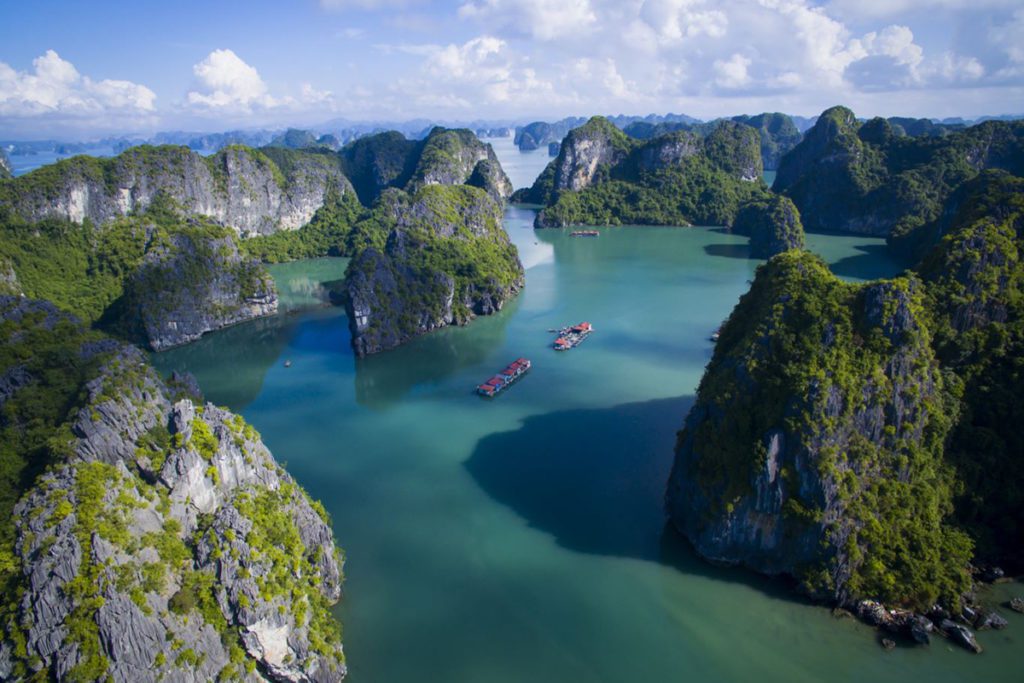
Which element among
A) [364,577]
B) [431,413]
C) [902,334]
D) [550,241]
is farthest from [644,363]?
Answer: [550,241]

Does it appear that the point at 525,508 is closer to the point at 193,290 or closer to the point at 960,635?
the point at 960,635

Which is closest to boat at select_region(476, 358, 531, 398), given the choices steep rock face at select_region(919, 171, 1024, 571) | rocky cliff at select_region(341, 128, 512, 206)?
steep rock face at select_region(919, 171, 1024, 571)

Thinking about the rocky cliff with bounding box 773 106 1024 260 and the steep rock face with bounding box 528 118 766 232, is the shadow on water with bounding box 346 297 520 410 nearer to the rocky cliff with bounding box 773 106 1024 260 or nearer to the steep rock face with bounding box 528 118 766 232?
the rocky cliff with bounding box 773 106 1024 260

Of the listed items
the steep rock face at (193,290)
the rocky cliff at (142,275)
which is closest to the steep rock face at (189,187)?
the rocky cliff at (142,275)

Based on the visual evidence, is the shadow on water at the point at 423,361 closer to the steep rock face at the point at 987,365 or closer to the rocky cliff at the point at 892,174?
the steep rock face at the point at 987,365

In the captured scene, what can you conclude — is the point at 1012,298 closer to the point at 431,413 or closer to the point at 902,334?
the point at 902,334
